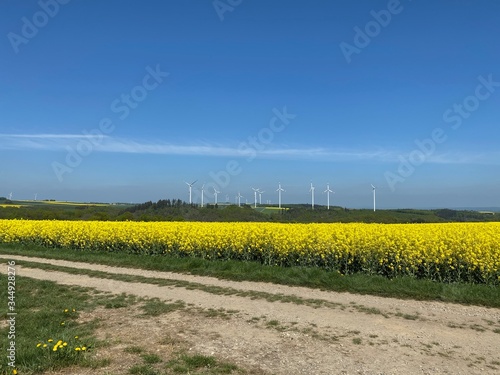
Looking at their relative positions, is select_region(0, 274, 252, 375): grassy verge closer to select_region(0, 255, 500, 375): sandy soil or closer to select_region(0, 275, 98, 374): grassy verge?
select_region(0, 275, 98, 374): grassy verge

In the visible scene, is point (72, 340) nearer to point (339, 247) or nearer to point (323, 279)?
point (323, 279)

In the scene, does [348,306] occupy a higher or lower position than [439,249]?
lower

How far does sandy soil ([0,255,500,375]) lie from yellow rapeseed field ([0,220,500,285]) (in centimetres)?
298

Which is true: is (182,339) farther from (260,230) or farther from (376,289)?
(260,230)

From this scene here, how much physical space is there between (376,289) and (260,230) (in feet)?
23.2

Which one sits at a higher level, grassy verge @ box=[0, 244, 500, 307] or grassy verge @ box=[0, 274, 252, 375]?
grassy verge @ box=[0, 244, 500, 307]

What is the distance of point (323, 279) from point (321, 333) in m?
4.73

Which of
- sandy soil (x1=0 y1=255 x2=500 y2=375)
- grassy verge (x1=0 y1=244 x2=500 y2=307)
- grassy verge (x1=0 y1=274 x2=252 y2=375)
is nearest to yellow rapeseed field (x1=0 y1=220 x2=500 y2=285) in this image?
grassy verge (x1=0 y1=244 x2=500 y2=307)

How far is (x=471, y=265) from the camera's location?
11516mm

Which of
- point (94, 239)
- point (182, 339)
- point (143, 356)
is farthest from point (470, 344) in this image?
point (94, 239)

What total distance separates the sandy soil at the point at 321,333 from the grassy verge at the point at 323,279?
55cm

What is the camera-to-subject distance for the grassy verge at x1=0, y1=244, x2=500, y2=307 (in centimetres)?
984

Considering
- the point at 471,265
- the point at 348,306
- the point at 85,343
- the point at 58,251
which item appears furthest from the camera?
the point at 58,251

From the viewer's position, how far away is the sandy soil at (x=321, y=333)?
18.6 feet
